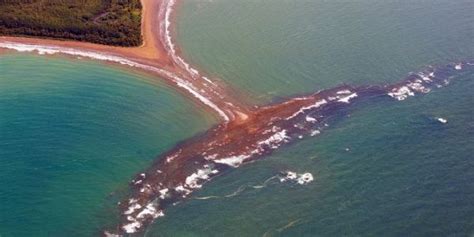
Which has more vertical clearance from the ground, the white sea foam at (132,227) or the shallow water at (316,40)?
the shallow water at (316,40)

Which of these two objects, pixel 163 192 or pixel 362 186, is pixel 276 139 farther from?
pixel 163 192

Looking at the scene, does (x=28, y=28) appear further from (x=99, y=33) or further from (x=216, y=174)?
(x=216, y=174)

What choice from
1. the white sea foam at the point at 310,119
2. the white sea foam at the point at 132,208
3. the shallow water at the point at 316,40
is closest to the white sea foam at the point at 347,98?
the shallow water at the point at 316,40

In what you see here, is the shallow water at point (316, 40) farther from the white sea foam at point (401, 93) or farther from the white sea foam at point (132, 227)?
the white sea foam at point (132, 227)

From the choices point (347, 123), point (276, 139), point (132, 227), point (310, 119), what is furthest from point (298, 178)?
point (132, 227)

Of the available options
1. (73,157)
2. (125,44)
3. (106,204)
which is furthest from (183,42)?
(106,204)
